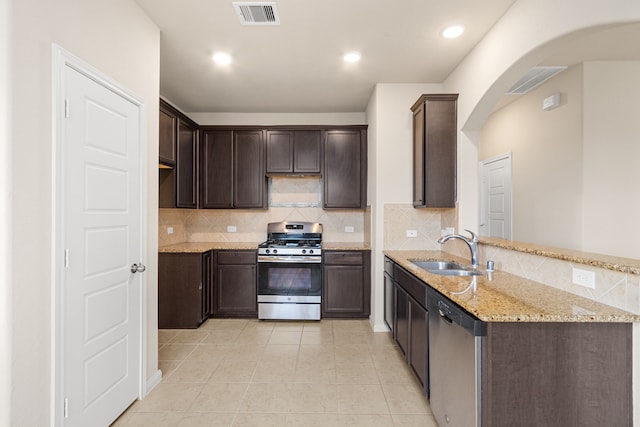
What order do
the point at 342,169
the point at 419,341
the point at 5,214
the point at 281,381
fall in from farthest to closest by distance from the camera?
the point at 342,169
the point at 281,381
the point at 419,341
the point at 5,214

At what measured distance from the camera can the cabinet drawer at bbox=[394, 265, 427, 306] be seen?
2196 mm

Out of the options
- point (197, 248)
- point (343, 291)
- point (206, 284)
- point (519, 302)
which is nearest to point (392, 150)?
point (343, 291)

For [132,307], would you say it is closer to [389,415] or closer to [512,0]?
[389,415]

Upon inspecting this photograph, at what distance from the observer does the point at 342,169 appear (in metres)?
4.23

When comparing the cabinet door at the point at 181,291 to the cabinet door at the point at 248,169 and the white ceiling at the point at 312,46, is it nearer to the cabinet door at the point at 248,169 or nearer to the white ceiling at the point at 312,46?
the cabinet door at the point at 248,169

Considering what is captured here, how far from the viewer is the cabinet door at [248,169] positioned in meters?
4.26

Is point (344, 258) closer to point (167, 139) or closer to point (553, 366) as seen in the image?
point (167, 139)

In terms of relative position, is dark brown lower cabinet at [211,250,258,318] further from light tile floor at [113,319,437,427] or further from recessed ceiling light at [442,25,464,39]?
recessed ceiling light at [442,25,464,39]

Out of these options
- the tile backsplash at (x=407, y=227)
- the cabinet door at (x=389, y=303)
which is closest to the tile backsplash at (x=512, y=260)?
the tile backsplash at (x=407, y=227)

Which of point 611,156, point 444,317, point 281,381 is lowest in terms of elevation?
point 281,381

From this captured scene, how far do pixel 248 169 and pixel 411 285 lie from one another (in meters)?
2.74

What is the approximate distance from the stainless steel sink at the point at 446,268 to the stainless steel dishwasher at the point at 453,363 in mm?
758

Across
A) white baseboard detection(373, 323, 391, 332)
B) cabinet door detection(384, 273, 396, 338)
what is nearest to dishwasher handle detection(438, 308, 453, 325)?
cabinet door detection(384, 273, 396, 338)

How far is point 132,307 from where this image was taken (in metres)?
2.16
